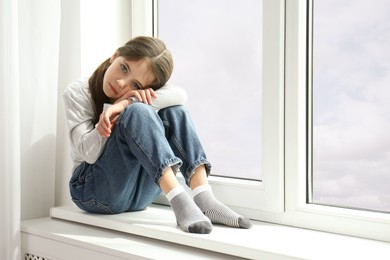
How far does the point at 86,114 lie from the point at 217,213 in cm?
50

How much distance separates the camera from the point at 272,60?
1394mm

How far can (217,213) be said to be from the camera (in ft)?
4.38

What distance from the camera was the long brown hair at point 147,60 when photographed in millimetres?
1445

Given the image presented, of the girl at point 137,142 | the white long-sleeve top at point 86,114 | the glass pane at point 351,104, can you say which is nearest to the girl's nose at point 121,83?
the girl at point 137,142

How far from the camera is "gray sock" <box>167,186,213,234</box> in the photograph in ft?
4.06

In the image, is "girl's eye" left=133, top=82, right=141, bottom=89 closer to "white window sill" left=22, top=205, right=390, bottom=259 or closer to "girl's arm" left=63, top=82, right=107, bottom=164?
"girl's arm" left=63, top=82, right=107, bottom=164

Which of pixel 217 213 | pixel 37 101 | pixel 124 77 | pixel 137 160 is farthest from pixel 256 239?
pixel 37 101

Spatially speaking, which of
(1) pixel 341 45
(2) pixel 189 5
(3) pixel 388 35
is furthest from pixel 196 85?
(3) pixel 388 35

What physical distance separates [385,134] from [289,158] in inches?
10.4

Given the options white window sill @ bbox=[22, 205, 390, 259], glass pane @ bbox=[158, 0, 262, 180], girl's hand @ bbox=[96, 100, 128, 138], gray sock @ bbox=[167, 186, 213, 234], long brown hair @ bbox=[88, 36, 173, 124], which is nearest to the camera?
white window sill @ bbox=[22, 205, 390, 259]

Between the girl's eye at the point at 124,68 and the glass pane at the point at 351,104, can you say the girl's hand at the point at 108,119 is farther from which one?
the glass pane at the point at 351,104

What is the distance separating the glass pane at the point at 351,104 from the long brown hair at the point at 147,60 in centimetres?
44

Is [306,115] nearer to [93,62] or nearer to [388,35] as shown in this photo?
[388,35]

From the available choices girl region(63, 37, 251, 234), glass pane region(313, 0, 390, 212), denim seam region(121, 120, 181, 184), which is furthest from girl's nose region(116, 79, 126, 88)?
glass pane region(313, 0, 390, 212)
